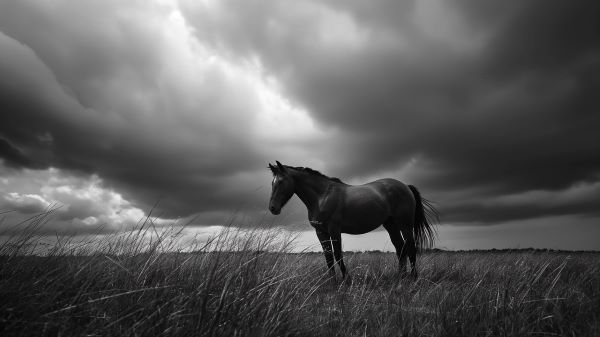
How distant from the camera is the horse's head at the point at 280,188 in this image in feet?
20.8

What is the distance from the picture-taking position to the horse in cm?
633

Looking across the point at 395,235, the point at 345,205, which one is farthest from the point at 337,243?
the point at 395,235

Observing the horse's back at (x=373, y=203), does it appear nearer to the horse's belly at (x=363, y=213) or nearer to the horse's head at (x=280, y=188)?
the horse's belly at (x=363, y=213)

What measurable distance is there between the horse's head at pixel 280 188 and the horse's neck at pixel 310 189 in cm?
17

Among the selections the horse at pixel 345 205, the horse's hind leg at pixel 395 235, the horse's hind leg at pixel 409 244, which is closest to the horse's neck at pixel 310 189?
the horse at pixel 345 205

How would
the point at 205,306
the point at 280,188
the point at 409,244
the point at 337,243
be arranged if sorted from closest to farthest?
the point at 205,306
the point at 337,243
the point at 280,188
the point at 409,244

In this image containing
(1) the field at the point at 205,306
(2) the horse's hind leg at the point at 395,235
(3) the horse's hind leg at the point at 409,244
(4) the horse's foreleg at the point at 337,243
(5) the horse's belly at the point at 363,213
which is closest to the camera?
(1) the field at the point at 205,306

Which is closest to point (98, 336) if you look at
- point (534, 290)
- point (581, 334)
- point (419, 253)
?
point (581, 334)

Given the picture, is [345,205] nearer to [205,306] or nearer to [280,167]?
[280,167]

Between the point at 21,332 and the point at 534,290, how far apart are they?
16.5 ft

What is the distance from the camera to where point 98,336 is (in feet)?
5.56

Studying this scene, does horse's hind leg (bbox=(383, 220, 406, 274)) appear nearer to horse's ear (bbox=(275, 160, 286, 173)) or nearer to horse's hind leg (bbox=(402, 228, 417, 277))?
horse's hind leg (bbox=(402, 228, 417, 277))

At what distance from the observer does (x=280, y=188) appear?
638 cm

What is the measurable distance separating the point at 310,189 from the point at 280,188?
2.20 feet
